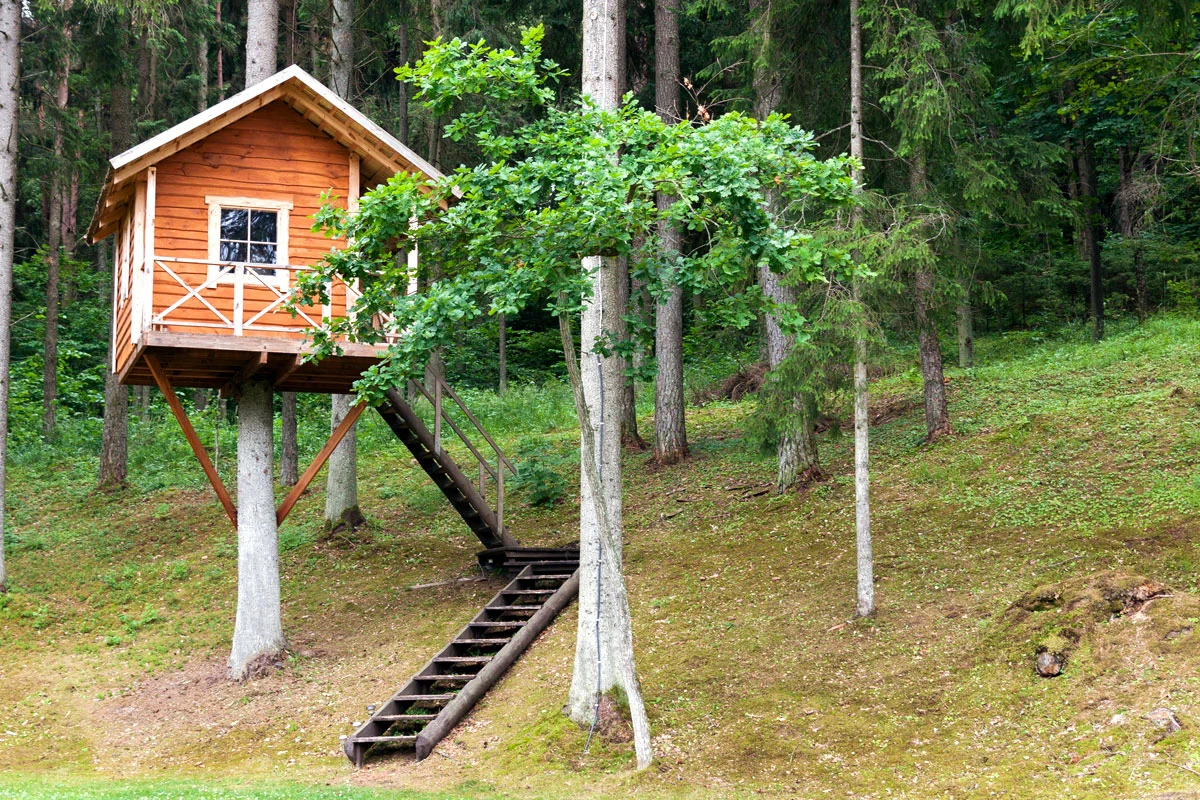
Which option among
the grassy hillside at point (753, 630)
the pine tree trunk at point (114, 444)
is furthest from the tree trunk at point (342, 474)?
the pine tree trunk at point (114, 444)

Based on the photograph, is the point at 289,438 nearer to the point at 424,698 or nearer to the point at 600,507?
the point at 424,698

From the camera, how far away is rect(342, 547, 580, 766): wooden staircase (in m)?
10.5

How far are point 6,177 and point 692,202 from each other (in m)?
12.0

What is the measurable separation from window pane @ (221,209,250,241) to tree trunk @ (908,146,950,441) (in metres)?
8.90

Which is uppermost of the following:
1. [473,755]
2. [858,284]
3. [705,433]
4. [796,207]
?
[796,207]

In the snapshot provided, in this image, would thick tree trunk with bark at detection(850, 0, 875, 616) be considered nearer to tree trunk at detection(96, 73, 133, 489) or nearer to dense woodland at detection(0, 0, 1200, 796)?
dense woodland at detection(0, 0, 1200, 796)

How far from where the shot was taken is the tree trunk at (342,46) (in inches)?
718

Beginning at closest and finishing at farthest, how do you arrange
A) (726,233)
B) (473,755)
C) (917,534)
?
(726,233)
(473,755)
(917,534)

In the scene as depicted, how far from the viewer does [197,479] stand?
73.8ft

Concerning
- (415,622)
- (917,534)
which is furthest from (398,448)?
(917,534)

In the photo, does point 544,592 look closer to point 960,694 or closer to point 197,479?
point 960,694

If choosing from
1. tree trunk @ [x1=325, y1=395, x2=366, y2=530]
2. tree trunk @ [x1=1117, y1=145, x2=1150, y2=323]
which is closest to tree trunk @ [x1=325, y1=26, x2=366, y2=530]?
tree trunk @ [x1=325, y1=395, x2=366, y2=530]

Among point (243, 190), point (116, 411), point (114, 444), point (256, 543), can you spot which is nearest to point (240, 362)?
point (243, 190)

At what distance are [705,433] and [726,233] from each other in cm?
1228
